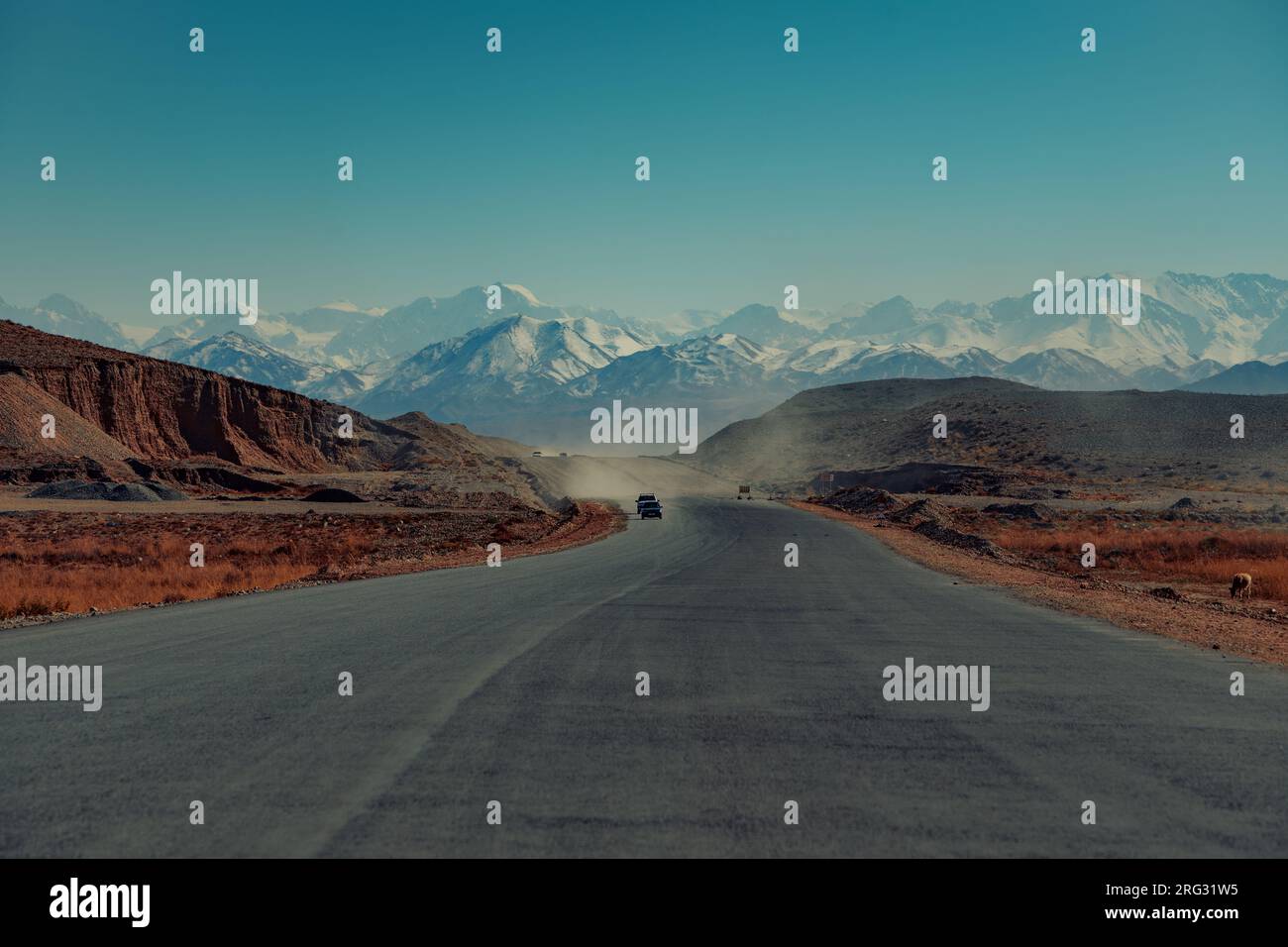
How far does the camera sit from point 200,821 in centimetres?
550

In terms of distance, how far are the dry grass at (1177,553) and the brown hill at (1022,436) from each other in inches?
2238

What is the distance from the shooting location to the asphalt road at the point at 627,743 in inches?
213

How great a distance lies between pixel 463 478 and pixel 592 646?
7863 cm

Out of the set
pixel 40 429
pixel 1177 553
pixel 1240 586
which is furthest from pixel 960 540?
pixel 40 429

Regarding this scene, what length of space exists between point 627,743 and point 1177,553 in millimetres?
31109

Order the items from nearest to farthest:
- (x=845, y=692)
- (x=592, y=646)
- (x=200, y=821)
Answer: (x=200, y=821) → (x=845, y=692) → (x=592, y=646)

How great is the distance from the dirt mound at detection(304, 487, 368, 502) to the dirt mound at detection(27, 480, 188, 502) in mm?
9814

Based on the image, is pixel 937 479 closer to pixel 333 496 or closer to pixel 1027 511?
pixel 1027 511

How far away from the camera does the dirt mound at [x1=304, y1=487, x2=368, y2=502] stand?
68500mm

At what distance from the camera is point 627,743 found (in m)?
7.26

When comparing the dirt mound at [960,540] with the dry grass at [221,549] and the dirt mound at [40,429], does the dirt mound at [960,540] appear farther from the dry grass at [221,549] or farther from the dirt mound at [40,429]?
the dirt mound at [40,429]
